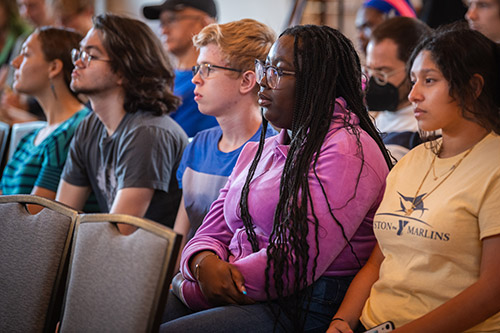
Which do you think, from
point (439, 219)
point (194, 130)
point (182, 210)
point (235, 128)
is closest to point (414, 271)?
point (439, 219)

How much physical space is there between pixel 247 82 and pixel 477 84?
2.89 ft

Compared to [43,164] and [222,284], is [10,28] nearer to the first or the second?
[43,164]

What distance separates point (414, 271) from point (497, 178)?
0.29 meters

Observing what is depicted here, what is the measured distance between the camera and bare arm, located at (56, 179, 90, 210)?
280 cm

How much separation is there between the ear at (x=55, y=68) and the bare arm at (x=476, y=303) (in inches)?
92.3

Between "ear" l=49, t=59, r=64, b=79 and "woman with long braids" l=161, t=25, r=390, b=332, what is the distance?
1.63 metres

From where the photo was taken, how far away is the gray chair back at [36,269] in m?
1.66

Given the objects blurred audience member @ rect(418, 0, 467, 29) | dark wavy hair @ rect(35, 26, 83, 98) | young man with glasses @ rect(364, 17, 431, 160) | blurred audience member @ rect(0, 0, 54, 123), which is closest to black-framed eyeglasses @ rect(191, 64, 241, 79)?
young man with glasses @ rect(364, 17, 431, 160)

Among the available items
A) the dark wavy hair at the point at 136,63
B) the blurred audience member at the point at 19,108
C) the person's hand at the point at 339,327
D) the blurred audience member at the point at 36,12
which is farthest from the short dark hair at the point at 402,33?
the blurred audience member at the point at 36,12

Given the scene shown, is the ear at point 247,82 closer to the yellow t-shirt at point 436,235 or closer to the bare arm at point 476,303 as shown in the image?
the yellow t-shirt at point 436,235

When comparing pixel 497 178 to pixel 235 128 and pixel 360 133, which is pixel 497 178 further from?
pixel 235 128

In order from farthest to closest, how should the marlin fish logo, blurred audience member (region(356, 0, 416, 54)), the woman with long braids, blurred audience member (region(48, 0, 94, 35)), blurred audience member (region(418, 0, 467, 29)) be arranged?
blurred audience member (region(48, 0, 94, 35)) → blurred audience member (region(418, 0, 467, 29)) → blurred audience member (region(356, 0, 416, 54)) → the woman with long braids → the marlin fish logo

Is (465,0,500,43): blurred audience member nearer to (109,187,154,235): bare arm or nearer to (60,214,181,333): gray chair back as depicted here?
(109,187,154,235): bare arm

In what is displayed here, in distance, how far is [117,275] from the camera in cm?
147
